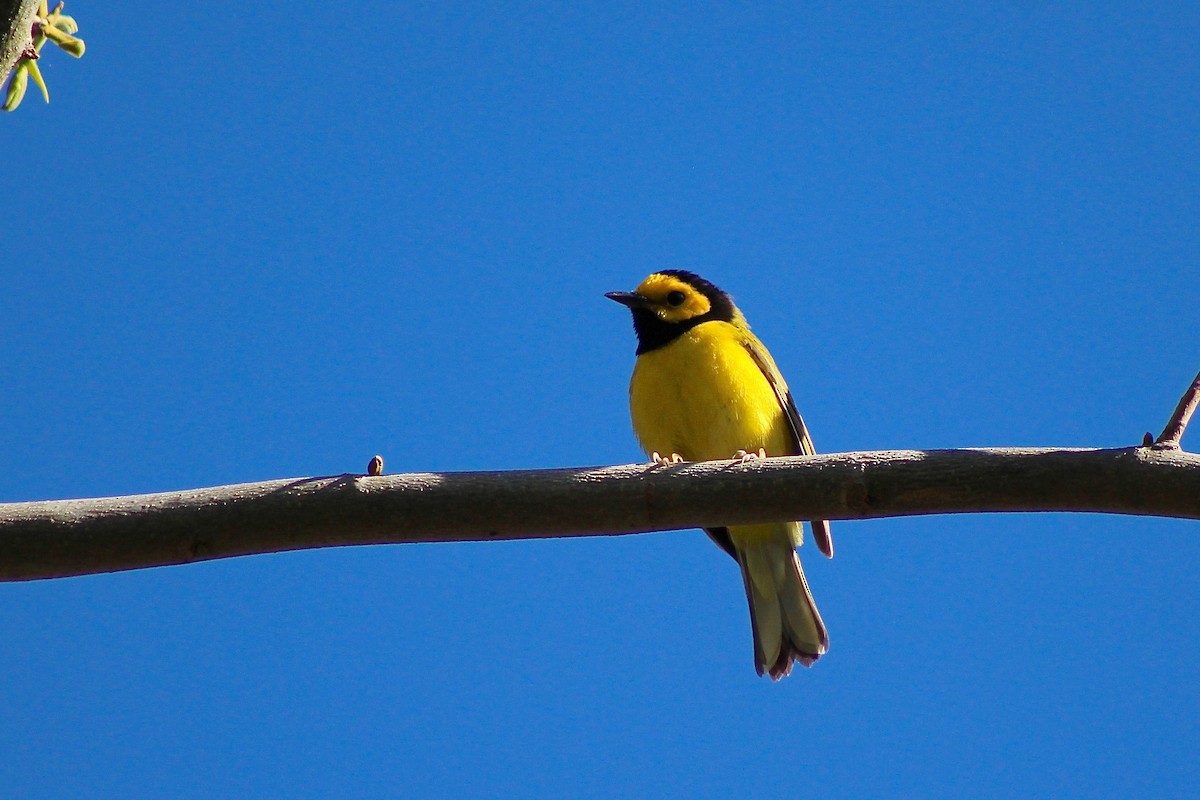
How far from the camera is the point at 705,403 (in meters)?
6.72

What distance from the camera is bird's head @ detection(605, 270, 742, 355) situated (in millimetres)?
7746

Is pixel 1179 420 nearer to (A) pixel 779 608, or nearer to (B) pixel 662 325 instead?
(A) pixel 779 608

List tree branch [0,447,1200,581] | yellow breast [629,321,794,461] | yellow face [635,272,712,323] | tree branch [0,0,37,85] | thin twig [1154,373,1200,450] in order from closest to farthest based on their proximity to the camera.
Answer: tree branch [0,0,37,85] → tree branch [0,447,1200,581] → thin twig [1154,373,1200,450] → yellow breast [629,321,794,461] → yellow face [635,272,712,323]

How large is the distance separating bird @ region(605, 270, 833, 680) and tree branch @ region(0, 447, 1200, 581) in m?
2.94

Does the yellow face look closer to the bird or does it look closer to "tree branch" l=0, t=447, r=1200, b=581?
the bird

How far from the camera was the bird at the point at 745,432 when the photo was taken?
6730mm

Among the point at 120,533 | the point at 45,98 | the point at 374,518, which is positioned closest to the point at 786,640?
the point at 374,518

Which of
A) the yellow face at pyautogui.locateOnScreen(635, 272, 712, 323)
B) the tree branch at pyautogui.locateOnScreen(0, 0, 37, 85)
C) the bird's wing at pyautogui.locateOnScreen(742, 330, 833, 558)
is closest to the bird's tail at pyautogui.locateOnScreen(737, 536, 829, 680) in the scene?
the bird's wing at pyautogui.locateOnScreen(742, 330, 833, 558)

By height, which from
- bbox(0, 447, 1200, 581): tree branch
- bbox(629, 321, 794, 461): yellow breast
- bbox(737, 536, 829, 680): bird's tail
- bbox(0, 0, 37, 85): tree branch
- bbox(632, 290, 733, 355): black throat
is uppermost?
bbox(632, 290, 733, 355): black throat

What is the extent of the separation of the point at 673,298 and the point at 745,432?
1.66m

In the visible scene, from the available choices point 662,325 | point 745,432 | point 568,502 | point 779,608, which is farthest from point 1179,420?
point 662,325

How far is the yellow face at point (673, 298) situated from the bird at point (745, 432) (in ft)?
1.48

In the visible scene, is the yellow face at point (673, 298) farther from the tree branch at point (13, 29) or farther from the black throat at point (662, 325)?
the tree branch at point (13, 29)

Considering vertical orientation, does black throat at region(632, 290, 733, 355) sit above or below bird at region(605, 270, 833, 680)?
above
